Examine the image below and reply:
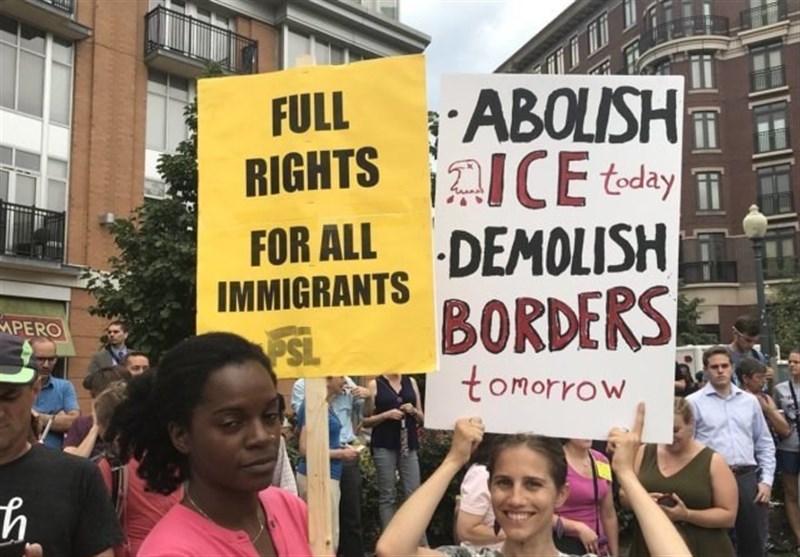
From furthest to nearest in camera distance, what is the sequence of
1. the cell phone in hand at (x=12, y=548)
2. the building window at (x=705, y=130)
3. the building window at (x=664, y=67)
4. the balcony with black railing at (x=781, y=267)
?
the building window at (x=664, y=67), the building window at (x=705, y=130), the balcony with black railing at (x=781, y=267), the cell phone in hand at (x=12, y=548)

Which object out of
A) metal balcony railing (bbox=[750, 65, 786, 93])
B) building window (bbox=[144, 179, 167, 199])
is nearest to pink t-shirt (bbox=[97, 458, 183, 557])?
building window (bbox=[144, 179, 167, 199])

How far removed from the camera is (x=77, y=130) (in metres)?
19.7

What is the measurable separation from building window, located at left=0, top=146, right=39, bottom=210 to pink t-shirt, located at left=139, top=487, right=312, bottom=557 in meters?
18.8

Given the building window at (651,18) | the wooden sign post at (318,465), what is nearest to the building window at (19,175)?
the wooden sign post at (318,465)

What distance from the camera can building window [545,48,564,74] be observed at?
173 feet

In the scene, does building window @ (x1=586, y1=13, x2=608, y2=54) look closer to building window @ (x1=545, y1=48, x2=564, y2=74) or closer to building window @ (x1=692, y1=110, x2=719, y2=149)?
building window @ (x1=545, y1=48, x2=564, y2=74)

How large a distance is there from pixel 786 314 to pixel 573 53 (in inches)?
987

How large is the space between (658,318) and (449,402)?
0.84 meters

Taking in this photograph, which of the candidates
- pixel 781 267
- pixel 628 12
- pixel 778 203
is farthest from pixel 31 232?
pixel 628 12

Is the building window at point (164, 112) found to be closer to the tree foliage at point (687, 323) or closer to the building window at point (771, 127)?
the tree foliage at point (687, 323)

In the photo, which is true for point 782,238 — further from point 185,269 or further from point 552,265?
point 552,265

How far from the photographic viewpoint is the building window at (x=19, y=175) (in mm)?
18594

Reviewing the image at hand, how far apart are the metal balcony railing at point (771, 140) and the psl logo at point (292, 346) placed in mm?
43383

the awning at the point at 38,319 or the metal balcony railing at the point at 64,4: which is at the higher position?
the metal balcony railing at the point at 64,4
